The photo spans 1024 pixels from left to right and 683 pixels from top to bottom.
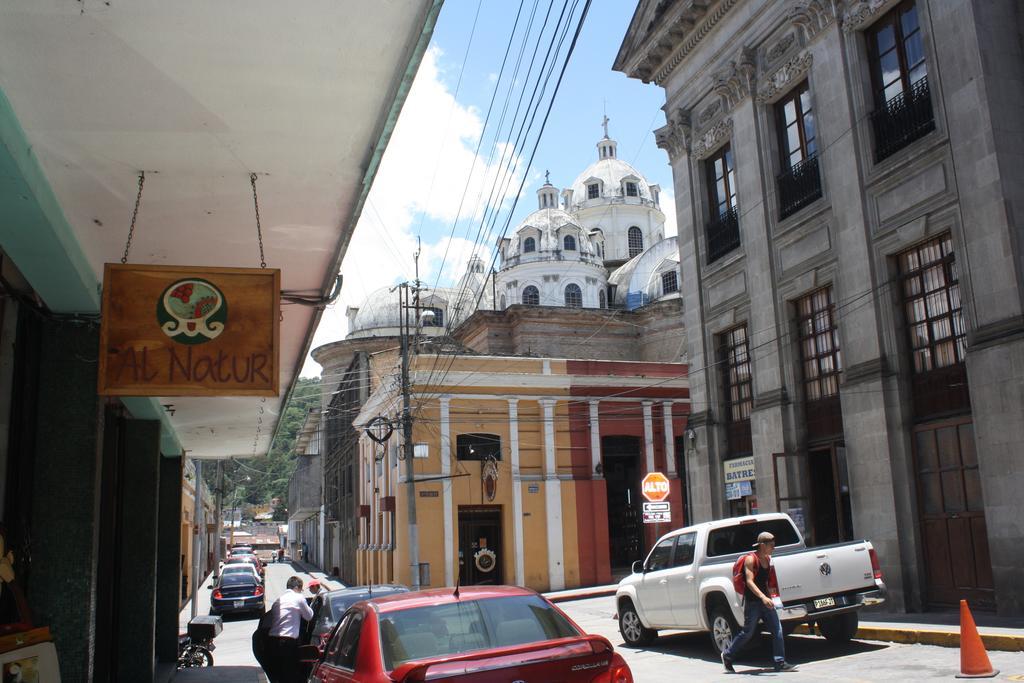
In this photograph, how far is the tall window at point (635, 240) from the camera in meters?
69.3

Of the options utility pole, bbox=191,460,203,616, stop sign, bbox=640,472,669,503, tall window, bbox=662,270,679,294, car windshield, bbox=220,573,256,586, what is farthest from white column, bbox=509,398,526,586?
tall window, bbox=662,270,679,294

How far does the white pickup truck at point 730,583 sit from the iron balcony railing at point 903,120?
7.38 m

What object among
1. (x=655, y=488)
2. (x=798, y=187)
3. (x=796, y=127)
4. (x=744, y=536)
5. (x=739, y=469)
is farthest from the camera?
(x=655, y=488)

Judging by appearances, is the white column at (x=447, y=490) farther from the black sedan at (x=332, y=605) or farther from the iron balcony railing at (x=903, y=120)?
the iron balcony railing at (x=903, y=120)

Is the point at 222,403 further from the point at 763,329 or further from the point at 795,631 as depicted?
A: the point at 763,329

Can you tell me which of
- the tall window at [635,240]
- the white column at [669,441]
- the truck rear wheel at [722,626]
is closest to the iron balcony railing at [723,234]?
the truck rear wheel at [722,626]

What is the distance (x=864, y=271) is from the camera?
17047mm

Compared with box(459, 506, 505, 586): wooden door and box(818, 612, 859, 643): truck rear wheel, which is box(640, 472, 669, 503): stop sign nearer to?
box(459, 506, 505, 586): wooden door

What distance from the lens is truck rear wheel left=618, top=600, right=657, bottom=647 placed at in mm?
14688

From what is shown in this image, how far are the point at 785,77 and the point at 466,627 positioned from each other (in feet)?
54.1

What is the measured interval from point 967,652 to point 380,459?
29.8 metres

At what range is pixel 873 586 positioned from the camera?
472 inches

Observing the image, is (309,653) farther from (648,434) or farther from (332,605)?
(648,434)

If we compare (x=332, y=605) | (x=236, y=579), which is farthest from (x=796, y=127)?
(x=236, y=579)
